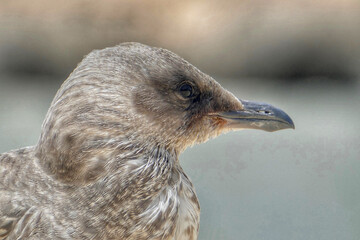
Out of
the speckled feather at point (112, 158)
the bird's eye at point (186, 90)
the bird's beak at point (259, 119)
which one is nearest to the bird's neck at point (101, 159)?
the speckled feather at point (112, 158)

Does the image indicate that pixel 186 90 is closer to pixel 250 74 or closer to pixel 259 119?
pixel 259 119

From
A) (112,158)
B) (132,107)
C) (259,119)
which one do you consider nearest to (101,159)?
(112,158)

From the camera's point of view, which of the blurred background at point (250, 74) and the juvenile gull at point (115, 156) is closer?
the juvenile gull at point (115, 156)

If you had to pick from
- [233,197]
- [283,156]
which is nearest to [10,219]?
[233,197]

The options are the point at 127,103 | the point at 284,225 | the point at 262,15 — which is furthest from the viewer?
the point at 262,15

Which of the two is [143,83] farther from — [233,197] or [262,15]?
[262,15]

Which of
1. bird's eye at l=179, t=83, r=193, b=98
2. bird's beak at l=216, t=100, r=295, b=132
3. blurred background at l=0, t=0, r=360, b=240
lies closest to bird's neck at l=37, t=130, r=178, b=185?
bird's eye at l=179, t=83, r=193, b=98

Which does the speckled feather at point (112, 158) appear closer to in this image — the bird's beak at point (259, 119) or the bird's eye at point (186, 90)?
the bird's eye at point (186, 90)

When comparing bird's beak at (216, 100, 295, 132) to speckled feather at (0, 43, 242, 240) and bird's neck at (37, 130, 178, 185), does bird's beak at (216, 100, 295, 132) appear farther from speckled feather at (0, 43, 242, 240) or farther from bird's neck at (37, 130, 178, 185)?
bird's neck at (37, 130, 178, 185)
